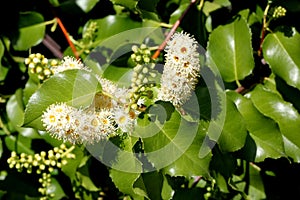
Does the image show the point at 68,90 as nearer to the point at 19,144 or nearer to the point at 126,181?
the point at 126,181

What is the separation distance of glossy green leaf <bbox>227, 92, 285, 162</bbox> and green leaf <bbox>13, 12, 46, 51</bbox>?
0.98 m

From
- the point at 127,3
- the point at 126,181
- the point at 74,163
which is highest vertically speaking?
the point at 127,3

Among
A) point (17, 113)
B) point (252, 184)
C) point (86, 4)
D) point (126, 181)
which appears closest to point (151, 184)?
point (126, 181)

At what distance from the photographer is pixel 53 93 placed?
145cm

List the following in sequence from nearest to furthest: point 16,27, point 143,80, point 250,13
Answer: point 143,80 < point 250,13 < point 16,27

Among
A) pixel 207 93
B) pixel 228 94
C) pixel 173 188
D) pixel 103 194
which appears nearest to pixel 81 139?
pixel 173 188

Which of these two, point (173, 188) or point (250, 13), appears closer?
point (173, 188)

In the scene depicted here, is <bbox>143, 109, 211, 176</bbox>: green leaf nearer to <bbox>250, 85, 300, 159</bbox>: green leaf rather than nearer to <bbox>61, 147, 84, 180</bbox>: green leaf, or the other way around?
<bbox>250, 85, 300, 159</bbox>: green leaf

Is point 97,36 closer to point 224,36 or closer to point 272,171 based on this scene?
point 224,36

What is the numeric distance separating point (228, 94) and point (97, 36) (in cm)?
67

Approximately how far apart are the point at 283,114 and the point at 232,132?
289mm

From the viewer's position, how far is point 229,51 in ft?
6.19

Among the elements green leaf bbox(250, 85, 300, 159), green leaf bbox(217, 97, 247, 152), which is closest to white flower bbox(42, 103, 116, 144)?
green leaf bbox(217, 97, 247, 152)

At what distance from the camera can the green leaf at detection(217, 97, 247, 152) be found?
1.55m
